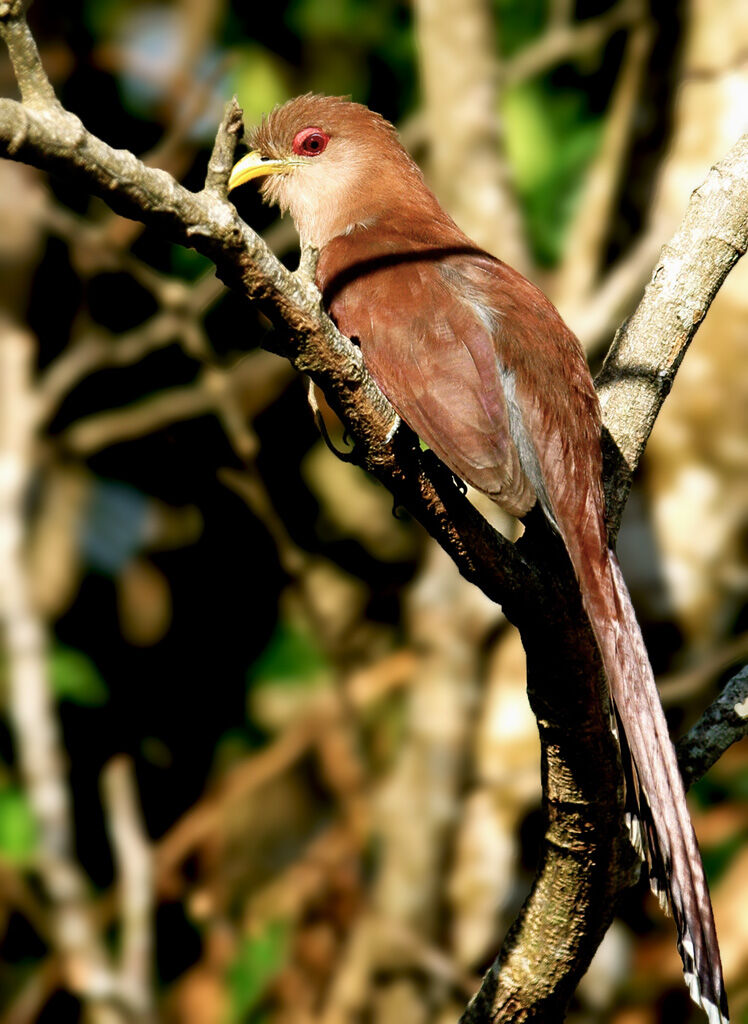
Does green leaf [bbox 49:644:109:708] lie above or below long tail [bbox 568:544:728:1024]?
above

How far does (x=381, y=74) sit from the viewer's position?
6.79 m

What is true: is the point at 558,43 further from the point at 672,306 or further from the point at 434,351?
the point at 434,351

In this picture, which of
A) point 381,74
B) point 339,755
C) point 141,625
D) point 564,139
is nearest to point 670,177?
point 564,139

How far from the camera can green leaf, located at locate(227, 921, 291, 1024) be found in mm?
5727

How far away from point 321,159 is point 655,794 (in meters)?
2.35

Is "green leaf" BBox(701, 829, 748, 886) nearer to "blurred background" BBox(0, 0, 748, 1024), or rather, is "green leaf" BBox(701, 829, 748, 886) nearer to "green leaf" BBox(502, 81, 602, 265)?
"blurred background" BBox(0, 0, 748, 1024)

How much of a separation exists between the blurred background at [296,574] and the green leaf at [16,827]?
0.02 meters

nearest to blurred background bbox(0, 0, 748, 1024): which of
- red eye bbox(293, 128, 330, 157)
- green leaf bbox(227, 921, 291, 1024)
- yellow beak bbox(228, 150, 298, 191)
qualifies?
green leaf bbox(227, 921, 291, 1024)

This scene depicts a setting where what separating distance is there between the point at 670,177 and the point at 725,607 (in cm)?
169

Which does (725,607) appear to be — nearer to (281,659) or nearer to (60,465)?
(281,659)

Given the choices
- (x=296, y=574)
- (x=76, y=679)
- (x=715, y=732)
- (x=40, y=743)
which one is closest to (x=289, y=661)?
(x=76, y=679)

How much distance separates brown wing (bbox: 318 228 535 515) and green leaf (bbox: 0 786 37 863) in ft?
11.9

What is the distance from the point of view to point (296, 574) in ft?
14.9

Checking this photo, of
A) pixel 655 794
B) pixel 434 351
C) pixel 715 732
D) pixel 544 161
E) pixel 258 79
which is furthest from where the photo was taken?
pixel 258 79
